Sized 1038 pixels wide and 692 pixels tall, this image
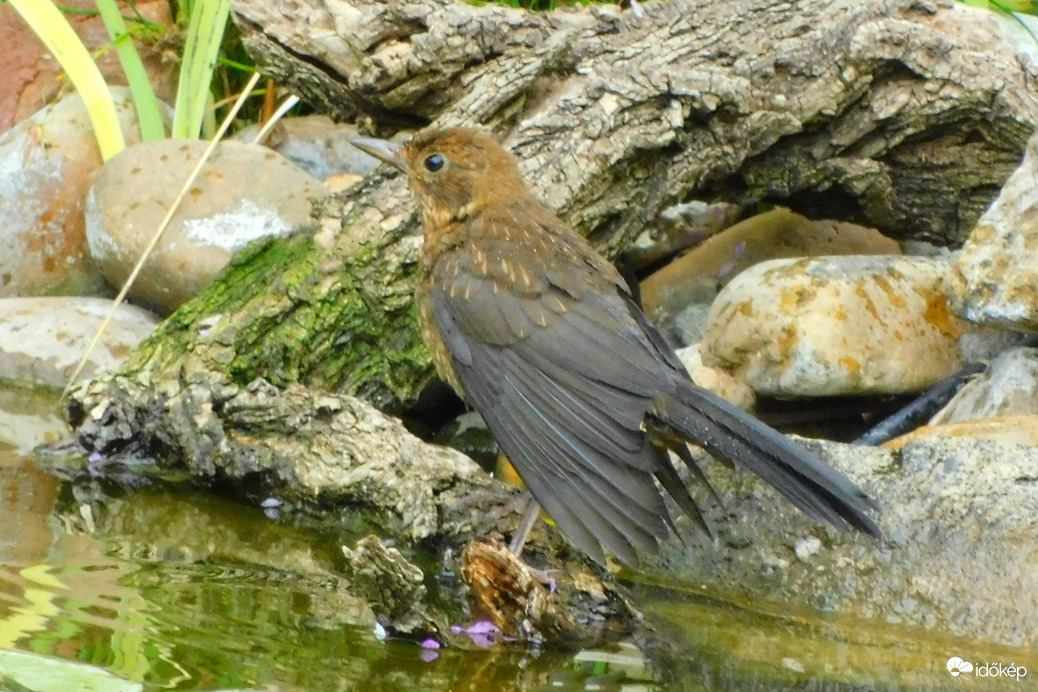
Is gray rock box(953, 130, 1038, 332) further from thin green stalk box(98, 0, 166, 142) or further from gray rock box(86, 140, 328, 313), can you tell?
thin green stalk box(98, 0, 166, 142)

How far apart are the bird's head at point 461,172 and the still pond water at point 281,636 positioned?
1262 millimetres

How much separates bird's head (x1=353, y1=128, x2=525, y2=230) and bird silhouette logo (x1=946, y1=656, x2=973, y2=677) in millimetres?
2111

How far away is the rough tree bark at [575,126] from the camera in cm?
443

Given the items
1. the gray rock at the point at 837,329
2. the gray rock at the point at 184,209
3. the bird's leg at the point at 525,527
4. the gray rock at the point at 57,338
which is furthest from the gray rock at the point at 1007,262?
the gray rock at the point at 57,338

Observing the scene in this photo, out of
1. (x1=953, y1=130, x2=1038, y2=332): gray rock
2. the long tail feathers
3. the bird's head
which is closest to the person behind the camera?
the long tail feathers

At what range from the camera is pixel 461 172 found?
4375 mm

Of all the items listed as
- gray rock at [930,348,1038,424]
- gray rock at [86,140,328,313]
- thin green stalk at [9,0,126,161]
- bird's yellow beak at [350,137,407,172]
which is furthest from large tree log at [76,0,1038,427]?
thin green stalk at [9,0,126,161]

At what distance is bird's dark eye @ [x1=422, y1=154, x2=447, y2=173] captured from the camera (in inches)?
174

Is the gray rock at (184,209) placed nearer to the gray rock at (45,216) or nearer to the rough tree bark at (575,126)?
the gray rock at (45,216)

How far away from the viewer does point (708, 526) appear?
12.3ft

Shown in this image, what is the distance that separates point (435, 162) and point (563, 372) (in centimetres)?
110

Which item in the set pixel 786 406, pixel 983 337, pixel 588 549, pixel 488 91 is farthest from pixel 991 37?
pixel 588 549

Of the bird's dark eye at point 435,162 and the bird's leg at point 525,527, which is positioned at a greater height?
the bird's dark eye at point 435,162

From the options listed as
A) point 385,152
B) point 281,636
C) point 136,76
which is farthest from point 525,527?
point 136,76
